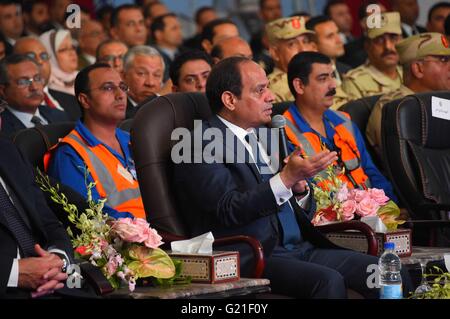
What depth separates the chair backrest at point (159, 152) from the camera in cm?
461

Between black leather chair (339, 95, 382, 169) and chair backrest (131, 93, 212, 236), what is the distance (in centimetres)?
176

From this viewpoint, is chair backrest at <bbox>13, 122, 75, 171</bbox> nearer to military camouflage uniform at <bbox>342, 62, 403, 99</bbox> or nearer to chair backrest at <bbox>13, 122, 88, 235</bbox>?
chair backrest at <bbox>13, 122, 88, 235</bbox>

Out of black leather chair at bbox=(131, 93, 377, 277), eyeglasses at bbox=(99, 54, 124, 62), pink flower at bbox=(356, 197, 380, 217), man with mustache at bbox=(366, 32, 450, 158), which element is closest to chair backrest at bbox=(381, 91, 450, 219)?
pink flower at bbox=(356, 197, 380, 217)

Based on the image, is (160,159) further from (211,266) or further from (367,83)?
(367,83)

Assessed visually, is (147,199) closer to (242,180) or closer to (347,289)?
(242,180)

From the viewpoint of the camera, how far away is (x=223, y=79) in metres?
Result: 4.59

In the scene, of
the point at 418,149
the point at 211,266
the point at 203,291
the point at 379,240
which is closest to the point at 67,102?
the point at 418,149

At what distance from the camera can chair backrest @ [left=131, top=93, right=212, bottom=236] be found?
15.1ft

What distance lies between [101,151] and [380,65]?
320 centimetres

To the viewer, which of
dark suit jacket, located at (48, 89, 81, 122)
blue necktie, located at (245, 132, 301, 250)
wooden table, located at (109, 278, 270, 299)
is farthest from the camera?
dark suit jacket, located at (48, 89, 81, 122)

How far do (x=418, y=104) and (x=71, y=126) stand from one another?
1.82 metres

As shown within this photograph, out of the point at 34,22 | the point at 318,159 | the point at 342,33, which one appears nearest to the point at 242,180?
the point at 318,159
